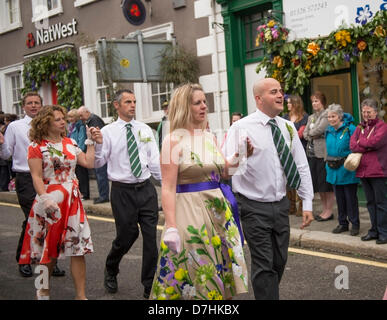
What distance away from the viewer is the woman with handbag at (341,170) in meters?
7.23

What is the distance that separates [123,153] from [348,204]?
11.1 feet

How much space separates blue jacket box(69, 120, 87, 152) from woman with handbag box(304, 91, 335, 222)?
4745 mm

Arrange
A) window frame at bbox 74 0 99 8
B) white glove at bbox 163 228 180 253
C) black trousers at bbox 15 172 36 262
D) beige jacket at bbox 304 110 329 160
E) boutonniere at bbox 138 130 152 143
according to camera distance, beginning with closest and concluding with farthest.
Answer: white glove at bbox 163 228 180 253
boutonniere at bbox 138 130 152 143
black trousers at bbox 15 172 36 262
beige jacket at bbox 304 110 329 160
window frame at bbox 74 0 99 8

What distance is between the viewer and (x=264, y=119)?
4270 millimetres

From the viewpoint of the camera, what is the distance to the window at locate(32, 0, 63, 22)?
15.8m

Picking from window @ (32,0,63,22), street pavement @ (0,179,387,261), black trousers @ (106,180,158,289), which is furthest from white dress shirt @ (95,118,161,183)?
window @ (32,0,63,22)

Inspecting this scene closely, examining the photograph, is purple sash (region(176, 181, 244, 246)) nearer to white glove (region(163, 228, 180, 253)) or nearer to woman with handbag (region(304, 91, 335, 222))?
white glove (region(163, 228, 180, 253))

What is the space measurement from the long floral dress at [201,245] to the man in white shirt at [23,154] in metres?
2.88

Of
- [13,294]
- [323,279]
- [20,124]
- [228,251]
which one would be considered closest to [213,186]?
[228,251]

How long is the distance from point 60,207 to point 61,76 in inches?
445

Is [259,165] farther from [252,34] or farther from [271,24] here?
[252,34]

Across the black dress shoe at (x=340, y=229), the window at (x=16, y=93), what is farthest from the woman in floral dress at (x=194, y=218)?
the window at (x=16, y=93)

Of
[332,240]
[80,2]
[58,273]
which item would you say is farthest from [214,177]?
[80,2]
